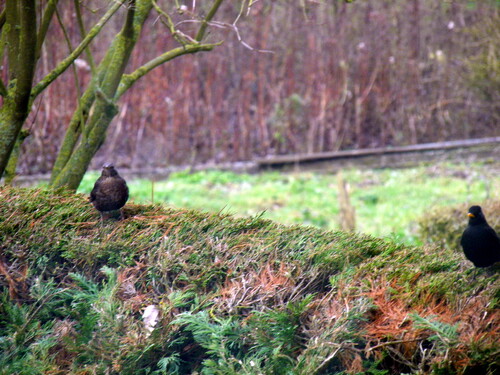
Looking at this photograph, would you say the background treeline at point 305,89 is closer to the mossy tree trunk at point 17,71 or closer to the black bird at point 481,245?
the mossy tree trunk at point 17,71

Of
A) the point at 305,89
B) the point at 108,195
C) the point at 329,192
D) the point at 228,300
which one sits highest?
the point at 305,89

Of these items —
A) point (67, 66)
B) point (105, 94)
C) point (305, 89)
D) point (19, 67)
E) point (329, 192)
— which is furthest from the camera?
point (305, 89)

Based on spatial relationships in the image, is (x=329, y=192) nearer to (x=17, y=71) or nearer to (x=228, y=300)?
(x=17, y=71)

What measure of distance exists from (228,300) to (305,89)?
28.4 ft

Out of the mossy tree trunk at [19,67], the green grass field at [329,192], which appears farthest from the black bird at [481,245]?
the green grass field at [329,192]

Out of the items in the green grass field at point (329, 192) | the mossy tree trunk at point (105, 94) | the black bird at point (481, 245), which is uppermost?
the mossy tree trunk at point (105, 94)

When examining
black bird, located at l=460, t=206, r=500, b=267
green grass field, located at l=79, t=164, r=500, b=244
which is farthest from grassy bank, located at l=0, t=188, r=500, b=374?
green grass field, located at l=79, t=164, r=500, b=244

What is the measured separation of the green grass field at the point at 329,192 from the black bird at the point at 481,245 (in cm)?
334

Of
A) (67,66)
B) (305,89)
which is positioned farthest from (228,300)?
(305,89)

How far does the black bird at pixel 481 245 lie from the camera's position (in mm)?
2473

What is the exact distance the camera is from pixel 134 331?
2129 millimetres

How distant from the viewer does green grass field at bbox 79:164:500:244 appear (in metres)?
7.06

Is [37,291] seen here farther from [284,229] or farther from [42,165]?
[42,165]

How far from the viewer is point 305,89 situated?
10.5m
